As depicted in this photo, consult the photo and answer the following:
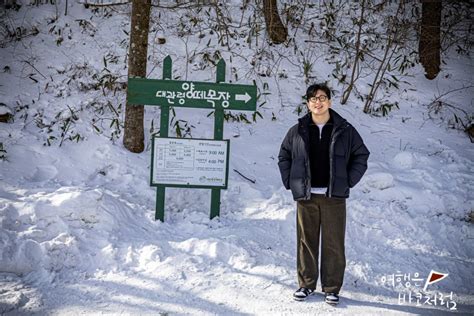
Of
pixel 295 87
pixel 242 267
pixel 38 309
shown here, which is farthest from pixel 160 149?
Answer: pixel 295 87

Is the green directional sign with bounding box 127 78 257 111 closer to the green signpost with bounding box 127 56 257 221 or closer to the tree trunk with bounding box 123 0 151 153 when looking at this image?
the green signpost with bounding box 127 56 257 221

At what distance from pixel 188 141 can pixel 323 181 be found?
221 cm

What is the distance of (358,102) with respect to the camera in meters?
9.33

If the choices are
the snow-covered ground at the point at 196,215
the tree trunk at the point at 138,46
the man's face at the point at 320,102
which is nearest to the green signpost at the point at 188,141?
the snow-covered ground at the point at 196,215

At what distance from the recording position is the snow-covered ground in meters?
4.32

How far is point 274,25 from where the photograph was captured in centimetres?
1032

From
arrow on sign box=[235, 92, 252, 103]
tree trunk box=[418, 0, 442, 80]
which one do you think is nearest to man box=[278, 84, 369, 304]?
arrow on sign box=[235, 92, 252, 103]

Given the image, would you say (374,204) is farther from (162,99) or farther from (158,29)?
(158,29)

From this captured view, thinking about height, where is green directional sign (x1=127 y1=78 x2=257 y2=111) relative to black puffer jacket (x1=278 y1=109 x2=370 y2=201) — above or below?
above

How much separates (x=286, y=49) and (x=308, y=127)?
660 centimetres

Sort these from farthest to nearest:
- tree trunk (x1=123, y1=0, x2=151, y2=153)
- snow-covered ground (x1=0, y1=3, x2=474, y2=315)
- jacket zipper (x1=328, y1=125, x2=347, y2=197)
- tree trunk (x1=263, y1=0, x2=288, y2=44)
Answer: tree trunk (x1=263, y1=0, x2=288, y2=44)
tree trunk (x1=123, y1=0, x2=151, y2=153)
snow-covered ground (x1=0, y1=3, x2=474, y2=315)
jacket zipper (x1=328, y1=125, x2=347, y2=197)

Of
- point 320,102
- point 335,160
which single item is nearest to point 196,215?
point 335,160

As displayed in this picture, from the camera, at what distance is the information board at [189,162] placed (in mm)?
5746

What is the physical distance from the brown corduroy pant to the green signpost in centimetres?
179
